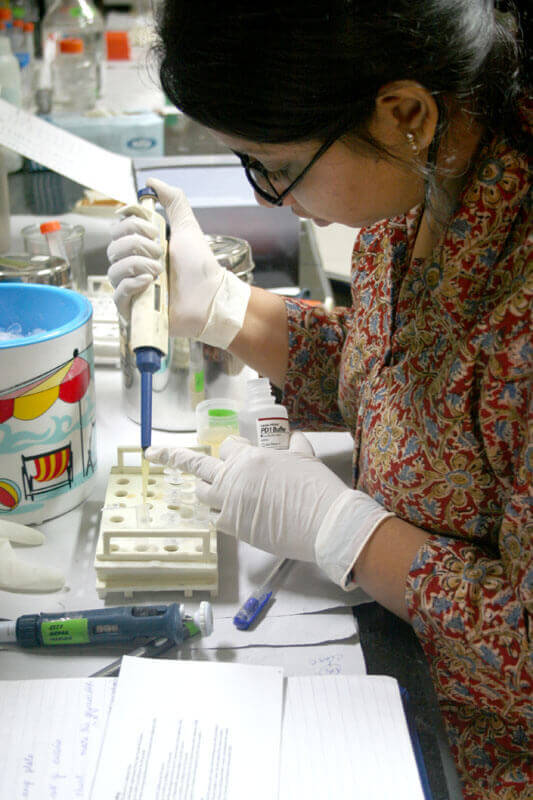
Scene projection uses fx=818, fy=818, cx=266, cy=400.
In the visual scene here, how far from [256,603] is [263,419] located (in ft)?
0.94

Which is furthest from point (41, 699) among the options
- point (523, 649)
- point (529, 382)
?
point (529, 382)

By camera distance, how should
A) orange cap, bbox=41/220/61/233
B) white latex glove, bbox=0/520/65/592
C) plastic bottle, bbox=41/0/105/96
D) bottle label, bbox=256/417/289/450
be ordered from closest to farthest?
white latex glove, bbox=0/520/65/592, bottle label, bbox=256/417/289/450, orange cap, bbox=41/220/61/233, plastic bottle, bbox=41/0/105/96

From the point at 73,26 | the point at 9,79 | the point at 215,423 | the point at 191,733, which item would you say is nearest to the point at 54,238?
the point at 215,423

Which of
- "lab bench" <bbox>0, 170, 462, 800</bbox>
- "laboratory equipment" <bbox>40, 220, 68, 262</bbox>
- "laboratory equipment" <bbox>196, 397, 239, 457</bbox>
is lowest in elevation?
"lab bench" <bbox>0, 170, 462, 800</bbox>

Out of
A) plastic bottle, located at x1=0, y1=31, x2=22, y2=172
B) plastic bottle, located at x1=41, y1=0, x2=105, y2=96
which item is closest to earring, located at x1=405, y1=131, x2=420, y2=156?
plastic bottle, located at x1=0, y1=31, x2=22, y2=172

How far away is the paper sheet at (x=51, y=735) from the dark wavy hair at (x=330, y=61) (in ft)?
1.95

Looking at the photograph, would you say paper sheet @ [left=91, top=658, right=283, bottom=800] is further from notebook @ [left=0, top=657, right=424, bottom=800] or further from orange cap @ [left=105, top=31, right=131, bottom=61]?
orange cap @ [left=105, top=31, right=131, bottom=61]

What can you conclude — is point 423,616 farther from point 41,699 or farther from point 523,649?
point 41,699

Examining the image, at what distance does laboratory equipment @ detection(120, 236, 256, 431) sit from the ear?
1.75ft

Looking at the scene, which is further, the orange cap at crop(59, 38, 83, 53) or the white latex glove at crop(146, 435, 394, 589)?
the orange cap at crop(59, 38, 83, 53)

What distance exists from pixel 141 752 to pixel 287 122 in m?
0.62

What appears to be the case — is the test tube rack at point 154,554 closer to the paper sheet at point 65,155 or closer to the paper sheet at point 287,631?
the paper sheet at point 287,631

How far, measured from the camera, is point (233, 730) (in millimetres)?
787

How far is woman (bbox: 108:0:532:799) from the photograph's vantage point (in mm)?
768
